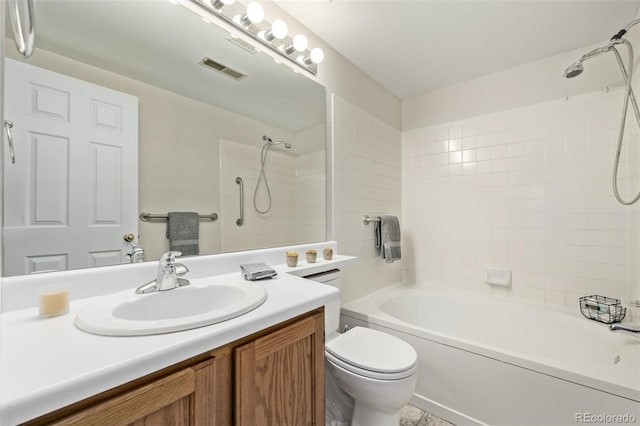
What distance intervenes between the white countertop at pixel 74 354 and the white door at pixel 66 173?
0.65 ft

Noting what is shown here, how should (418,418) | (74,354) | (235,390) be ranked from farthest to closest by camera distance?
(418,418) < (235,390) < (74,354)

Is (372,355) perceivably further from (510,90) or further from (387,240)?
(510,90)

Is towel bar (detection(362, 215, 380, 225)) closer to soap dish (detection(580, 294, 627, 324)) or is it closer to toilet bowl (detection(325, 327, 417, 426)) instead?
toilet bowl (detection(325, 327, 417, 426))

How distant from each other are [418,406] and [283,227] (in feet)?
4.46

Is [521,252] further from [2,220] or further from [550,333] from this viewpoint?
[2,220]

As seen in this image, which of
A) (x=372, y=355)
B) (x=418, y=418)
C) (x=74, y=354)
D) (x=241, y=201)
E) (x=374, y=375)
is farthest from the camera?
(x=418, y=418)

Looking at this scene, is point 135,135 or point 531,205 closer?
point 135,135

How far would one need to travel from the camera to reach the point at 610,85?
179 centimetres

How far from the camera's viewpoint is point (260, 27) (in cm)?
145

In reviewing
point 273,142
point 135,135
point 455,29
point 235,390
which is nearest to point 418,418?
point 235,390

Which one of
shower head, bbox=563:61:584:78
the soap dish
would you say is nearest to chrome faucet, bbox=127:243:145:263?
shower head, bbox=563:61:584:78

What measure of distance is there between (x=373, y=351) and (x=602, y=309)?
5.14 ft

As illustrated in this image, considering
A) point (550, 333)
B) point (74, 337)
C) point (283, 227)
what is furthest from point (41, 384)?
point (550, 333)

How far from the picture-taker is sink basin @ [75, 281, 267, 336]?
23.7 inches
